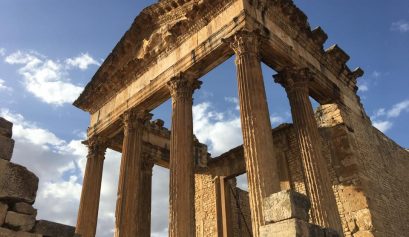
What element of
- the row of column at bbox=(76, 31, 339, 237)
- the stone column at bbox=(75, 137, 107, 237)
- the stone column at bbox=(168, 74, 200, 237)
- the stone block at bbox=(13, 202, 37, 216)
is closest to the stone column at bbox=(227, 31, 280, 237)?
the row of column at bbox=(76, 31, 339, 237)

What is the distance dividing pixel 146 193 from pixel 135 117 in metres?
4.51

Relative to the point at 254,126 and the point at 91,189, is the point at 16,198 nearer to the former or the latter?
the point at 254,126

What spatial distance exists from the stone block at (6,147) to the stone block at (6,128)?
0.31ft

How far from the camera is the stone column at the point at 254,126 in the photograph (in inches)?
334

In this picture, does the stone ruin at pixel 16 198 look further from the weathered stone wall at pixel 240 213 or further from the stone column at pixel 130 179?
the weathered stone wall at pixel 240 213

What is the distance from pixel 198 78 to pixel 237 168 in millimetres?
5924

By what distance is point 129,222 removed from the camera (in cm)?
1238

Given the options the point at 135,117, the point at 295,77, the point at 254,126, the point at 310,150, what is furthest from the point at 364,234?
the point at 135,117

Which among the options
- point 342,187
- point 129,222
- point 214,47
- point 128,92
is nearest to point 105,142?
point 128,92

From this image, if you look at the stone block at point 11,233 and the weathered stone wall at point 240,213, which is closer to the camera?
the stone block at point 11,233

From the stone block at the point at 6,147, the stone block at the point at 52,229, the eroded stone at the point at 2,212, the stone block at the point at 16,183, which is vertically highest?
the stone block at the point at 6,147

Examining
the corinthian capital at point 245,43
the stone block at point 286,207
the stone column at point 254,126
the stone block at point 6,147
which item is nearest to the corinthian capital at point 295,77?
the corinthian capital at point 245,43

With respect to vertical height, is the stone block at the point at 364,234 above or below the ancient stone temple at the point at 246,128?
below

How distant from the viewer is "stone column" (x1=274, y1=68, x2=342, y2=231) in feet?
32.3
